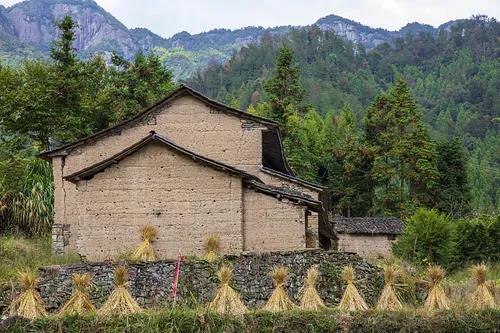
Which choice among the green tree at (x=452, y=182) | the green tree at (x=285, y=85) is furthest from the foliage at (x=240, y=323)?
the green tree at (x=452, y=182)

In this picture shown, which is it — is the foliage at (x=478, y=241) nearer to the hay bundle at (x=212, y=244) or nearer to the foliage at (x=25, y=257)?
the hay bundle at (x=212, y=244)

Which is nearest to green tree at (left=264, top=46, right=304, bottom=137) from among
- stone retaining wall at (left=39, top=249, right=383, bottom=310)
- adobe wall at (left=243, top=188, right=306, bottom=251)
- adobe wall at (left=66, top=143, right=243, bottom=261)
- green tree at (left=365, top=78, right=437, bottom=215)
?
green tree at (left=365, top=78, right=437, bottom=215)

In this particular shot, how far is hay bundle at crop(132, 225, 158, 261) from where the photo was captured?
18.7 meters

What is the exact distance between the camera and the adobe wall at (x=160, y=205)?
19734mm

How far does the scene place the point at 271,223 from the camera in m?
20.2

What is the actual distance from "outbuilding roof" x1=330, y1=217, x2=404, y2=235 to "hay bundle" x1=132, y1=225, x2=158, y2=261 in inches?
956

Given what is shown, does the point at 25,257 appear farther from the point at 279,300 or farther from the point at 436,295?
the point at 436,295

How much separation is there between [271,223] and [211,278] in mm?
4254

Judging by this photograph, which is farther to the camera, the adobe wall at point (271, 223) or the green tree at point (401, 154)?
the green tree at point (401, 154)

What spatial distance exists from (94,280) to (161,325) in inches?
164

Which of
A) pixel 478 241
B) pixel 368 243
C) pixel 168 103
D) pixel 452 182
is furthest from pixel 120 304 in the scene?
pixel 452 182

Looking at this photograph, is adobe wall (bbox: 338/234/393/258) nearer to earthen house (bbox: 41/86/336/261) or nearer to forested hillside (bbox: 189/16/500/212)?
earthen house (bbox: 41/86/336/261)

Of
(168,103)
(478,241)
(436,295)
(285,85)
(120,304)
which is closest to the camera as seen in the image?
(120,304)

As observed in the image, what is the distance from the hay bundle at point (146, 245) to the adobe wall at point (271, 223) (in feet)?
8.54
